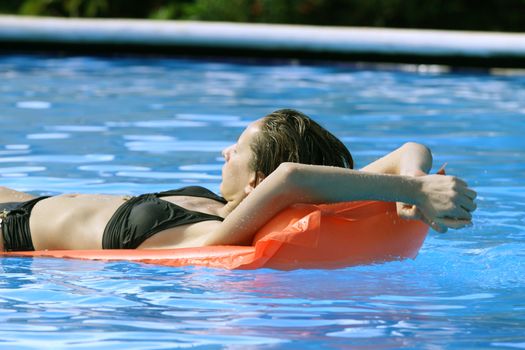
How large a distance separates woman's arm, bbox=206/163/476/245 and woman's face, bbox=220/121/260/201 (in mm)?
197

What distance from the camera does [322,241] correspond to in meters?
4.18

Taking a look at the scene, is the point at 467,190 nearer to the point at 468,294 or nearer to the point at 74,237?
the point at 468,294

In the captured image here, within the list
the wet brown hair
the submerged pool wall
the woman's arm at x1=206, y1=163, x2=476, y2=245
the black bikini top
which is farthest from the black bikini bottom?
the submerged pool wall

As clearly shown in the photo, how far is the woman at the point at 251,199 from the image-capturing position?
3.99 meters

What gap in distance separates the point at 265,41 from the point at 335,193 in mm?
8212

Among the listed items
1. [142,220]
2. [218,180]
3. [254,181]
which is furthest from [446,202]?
[218,180]

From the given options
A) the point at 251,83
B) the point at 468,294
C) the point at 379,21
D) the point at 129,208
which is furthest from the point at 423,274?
the point at 379,21

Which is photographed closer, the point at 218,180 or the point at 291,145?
the point at 291,145

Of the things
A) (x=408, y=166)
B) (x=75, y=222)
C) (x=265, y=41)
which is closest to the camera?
(x=408, y=166)

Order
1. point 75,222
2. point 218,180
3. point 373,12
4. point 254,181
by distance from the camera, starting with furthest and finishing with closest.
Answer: point 373,12
point 218,180
point 75,222
point 254,181

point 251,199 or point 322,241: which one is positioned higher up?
point 251,199

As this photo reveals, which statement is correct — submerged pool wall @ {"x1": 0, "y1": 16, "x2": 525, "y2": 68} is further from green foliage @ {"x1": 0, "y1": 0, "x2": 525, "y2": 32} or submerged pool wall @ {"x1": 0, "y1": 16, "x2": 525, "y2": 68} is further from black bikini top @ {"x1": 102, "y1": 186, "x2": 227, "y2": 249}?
black bikini top @ {"x1": 102, "y1": 186, "x2": 227, "y2": 249}

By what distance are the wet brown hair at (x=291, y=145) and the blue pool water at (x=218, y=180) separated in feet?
1.45

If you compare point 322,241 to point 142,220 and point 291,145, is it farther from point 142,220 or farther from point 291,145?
point 142,220
